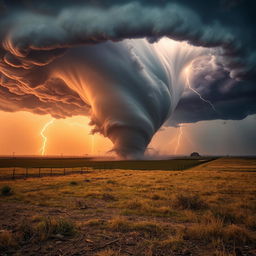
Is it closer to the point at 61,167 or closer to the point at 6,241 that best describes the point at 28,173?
the point at 61,167

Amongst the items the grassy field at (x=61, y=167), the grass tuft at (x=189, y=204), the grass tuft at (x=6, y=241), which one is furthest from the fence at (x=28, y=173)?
the grass tuft at (x=6, y=241)

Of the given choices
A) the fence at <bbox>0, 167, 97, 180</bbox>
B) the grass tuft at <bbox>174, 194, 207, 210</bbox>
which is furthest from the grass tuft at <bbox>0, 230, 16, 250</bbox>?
the fence at <bbox>0, 167, 97, 180</bbox>

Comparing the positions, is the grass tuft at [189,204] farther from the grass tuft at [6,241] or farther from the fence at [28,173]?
the fence at [28,173]

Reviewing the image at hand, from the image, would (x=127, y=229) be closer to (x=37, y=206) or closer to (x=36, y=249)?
(x=36, y=249)

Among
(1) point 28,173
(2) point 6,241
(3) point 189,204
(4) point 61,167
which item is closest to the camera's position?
(2) point 6,241

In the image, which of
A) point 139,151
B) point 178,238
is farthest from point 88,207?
point 139,151

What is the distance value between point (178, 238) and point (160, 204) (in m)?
6.60

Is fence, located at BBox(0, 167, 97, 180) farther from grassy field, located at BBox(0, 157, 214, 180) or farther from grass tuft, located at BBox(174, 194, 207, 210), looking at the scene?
grass tuft, located at BBox(174, 194, 207, 210)

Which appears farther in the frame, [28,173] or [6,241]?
[28,173]

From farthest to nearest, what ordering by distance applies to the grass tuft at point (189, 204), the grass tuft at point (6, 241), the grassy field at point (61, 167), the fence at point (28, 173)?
the grassy field at point (61, 167)
the fence at point (28, 173)
the grass tuft at point (189, 204)
the grass tuft at point (6, 241)

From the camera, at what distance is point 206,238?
715 cm

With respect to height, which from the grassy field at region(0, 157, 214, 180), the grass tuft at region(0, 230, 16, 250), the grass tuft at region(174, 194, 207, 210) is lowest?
the grassy field at region(0, 157, 214, 180)

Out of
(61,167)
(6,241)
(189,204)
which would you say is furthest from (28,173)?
(6,241)

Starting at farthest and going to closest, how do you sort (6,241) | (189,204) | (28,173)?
(28,173), (189,204), (6,241)
